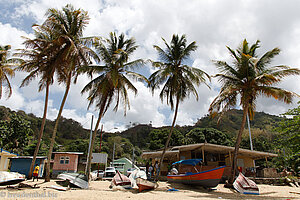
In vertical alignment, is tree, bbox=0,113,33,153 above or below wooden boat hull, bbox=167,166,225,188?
above

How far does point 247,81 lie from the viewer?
1491 centimetres

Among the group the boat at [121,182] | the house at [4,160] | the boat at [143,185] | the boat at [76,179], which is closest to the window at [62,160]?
the house at [4,160]

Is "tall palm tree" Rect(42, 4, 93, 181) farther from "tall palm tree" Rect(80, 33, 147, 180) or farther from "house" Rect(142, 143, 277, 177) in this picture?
"house" Rect(142, 143, 277, 177)

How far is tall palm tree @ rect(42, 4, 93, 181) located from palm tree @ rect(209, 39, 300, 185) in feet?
33.2

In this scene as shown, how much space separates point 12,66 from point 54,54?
14.1 feet

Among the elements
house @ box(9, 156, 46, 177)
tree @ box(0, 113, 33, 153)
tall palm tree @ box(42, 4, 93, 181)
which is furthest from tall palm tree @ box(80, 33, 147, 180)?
tree @ box(0, 113, 33, 153)

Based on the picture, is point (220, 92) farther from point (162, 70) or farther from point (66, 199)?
point (66, 199)

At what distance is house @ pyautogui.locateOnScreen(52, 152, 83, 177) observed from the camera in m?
23.4

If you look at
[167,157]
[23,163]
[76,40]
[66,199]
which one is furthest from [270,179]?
[23,163]

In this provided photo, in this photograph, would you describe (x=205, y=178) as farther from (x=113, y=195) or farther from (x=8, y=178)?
(x=8, y=178)

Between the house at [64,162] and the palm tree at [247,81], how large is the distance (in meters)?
16.5

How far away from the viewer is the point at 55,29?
1506cm

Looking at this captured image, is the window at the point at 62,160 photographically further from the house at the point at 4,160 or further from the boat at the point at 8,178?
the boat at the point at 8,178

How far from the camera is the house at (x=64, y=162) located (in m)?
23.4
